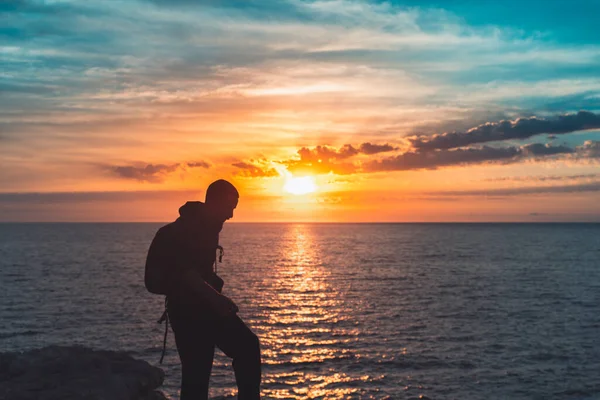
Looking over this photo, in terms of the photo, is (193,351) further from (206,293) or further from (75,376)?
(75,376)

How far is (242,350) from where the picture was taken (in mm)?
6031

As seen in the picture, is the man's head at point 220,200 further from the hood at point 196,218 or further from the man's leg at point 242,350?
the man's leg at point 242,350

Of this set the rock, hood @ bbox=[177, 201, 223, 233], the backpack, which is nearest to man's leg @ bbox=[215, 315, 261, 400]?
the backpack

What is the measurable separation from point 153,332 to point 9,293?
27525mm

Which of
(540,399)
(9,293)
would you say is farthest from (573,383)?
(9,293)

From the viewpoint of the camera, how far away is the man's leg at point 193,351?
6098mm

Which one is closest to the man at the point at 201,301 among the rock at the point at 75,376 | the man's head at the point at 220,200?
the man's head at the point at 220,200

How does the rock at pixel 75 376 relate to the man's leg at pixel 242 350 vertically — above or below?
below

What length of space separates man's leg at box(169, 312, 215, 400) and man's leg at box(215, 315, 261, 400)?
0.20 m

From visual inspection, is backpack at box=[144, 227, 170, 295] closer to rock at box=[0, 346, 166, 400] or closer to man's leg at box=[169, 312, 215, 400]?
man's leg at box=[169, 312, 215, 400]

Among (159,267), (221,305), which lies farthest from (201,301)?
(159,267)

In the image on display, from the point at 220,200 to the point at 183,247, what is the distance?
738 mm

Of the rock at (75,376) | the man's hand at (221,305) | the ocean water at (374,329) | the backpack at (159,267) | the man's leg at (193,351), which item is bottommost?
the ocean water at (374,329)

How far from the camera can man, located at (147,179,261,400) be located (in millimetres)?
5922
